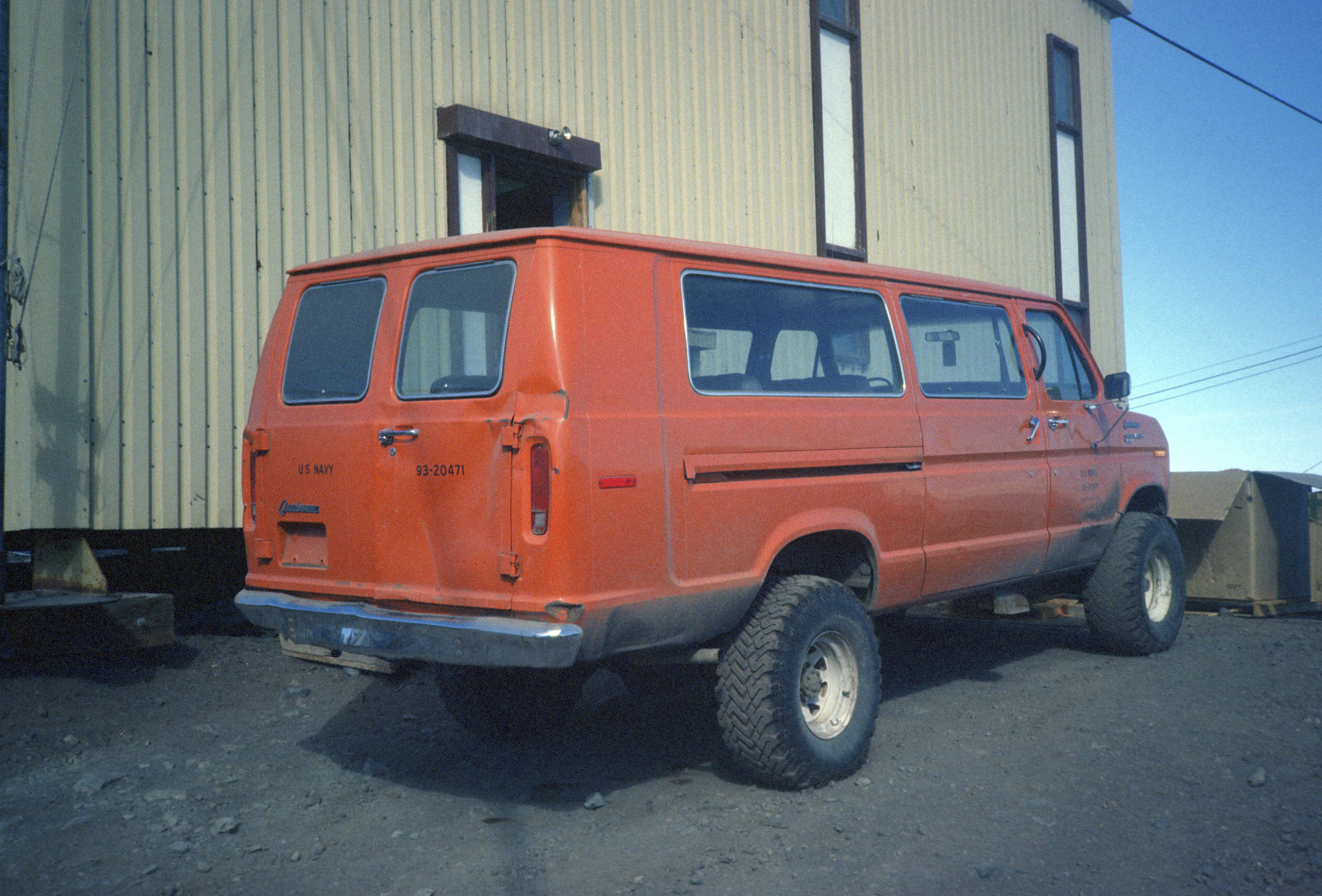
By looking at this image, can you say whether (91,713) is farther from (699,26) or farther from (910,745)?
(699,26)

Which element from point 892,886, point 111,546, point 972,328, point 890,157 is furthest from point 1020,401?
point 890,157

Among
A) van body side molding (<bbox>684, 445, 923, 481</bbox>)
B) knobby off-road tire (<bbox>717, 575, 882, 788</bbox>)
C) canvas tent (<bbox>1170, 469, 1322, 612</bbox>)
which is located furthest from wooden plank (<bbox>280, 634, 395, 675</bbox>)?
canvas tent (<bbox>1170, 469, 1322, 612</bbox>)

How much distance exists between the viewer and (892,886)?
320 cm

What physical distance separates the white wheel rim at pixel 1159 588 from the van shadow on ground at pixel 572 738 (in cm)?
50

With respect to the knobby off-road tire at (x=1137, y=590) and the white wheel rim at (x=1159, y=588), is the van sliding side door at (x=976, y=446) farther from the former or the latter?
the white wheel rim at (x=1159, y=588)

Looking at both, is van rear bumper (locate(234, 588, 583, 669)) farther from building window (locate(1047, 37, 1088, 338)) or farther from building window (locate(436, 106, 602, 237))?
building window (locate(1047, 37, 1088, 338))

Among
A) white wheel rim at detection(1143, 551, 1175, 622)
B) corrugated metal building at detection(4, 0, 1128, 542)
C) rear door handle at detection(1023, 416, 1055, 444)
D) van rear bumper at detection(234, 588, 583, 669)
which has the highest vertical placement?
corrugated metal building at detection(4, 0, 1128, 542)

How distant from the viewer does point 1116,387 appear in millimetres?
6199

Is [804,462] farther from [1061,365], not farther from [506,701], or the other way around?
[1061,365]

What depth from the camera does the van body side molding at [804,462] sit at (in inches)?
152

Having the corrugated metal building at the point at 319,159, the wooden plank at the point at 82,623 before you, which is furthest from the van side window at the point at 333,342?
the corrugated metal building at the point at 319,159

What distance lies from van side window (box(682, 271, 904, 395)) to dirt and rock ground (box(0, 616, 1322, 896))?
1.24m

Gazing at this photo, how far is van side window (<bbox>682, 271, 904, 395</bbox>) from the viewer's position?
13.4 ft

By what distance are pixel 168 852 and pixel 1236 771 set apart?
4022mm
